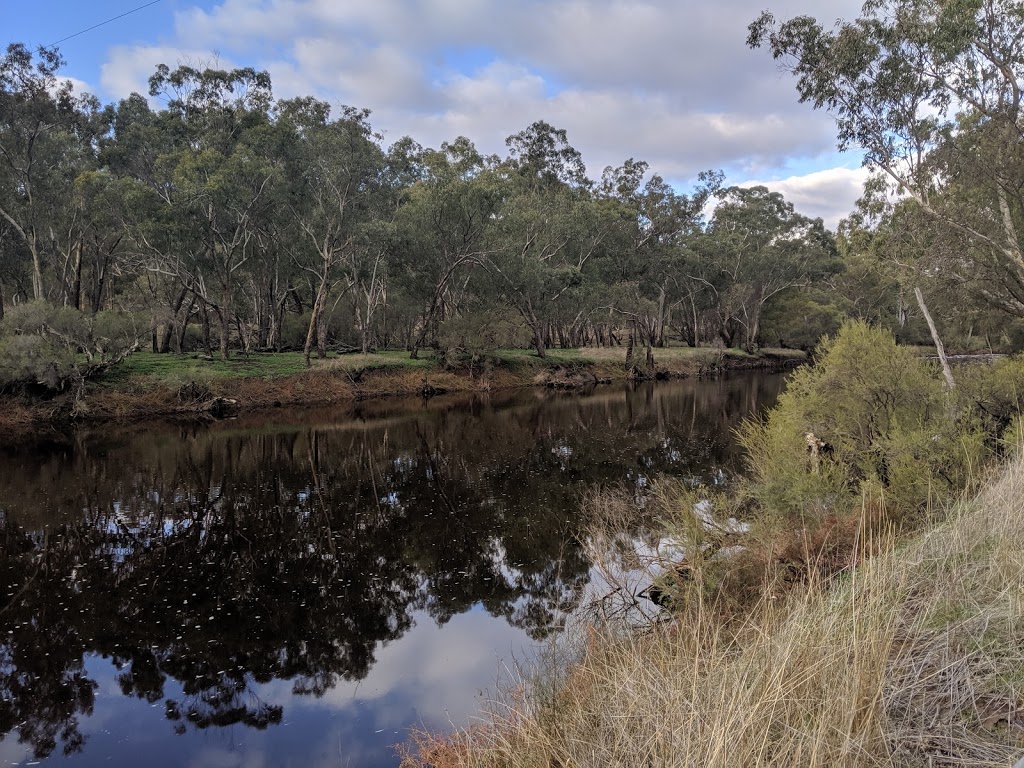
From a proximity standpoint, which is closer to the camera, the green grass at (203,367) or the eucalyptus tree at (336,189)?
the green grass at (203,367)

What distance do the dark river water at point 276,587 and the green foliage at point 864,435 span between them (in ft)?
10.6

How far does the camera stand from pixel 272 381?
27266 mm

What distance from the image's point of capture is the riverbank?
22.4 m

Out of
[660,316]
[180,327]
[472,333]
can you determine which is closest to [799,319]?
[660,316]

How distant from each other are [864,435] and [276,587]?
829cm

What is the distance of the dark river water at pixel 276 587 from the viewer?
576 centimetres

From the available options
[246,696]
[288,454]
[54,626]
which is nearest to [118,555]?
[54,626]

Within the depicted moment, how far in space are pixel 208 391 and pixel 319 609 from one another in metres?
19.7

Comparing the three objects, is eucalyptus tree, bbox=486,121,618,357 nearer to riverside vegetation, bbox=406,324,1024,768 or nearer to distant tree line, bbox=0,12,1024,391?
distant tree line, bbox=0,12,1024,391

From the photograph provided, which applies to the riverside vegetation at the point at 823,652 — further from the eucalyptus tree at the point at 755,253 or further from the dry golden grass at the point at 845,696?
the eucalyptus tree at the point at 755,253

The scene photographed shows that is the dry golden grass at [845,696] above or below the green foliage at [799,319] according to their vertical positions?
below

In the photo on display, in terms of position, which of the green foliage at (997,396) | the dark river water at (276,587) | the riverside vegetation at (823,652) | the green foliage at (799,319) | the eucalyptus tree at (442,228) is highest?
the eucalyptus tree at (442,228)

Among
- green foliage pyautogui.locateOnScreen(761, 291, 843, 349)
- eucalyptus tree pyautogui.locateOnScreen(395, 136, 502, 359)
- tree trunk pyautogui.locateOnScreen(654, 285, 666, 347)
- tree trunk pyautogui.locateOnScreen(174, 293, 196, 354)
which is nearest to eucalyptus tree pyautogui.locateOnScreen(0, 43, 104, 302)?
tree trunk pyautogui.locateOnScreen(174, 293, 196, 354)

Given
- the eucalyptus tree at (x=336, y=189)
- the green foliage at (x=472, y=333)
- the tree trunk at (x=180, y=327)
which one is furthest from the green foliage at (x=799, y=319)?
the tree trunk at (x=180, y=327)
